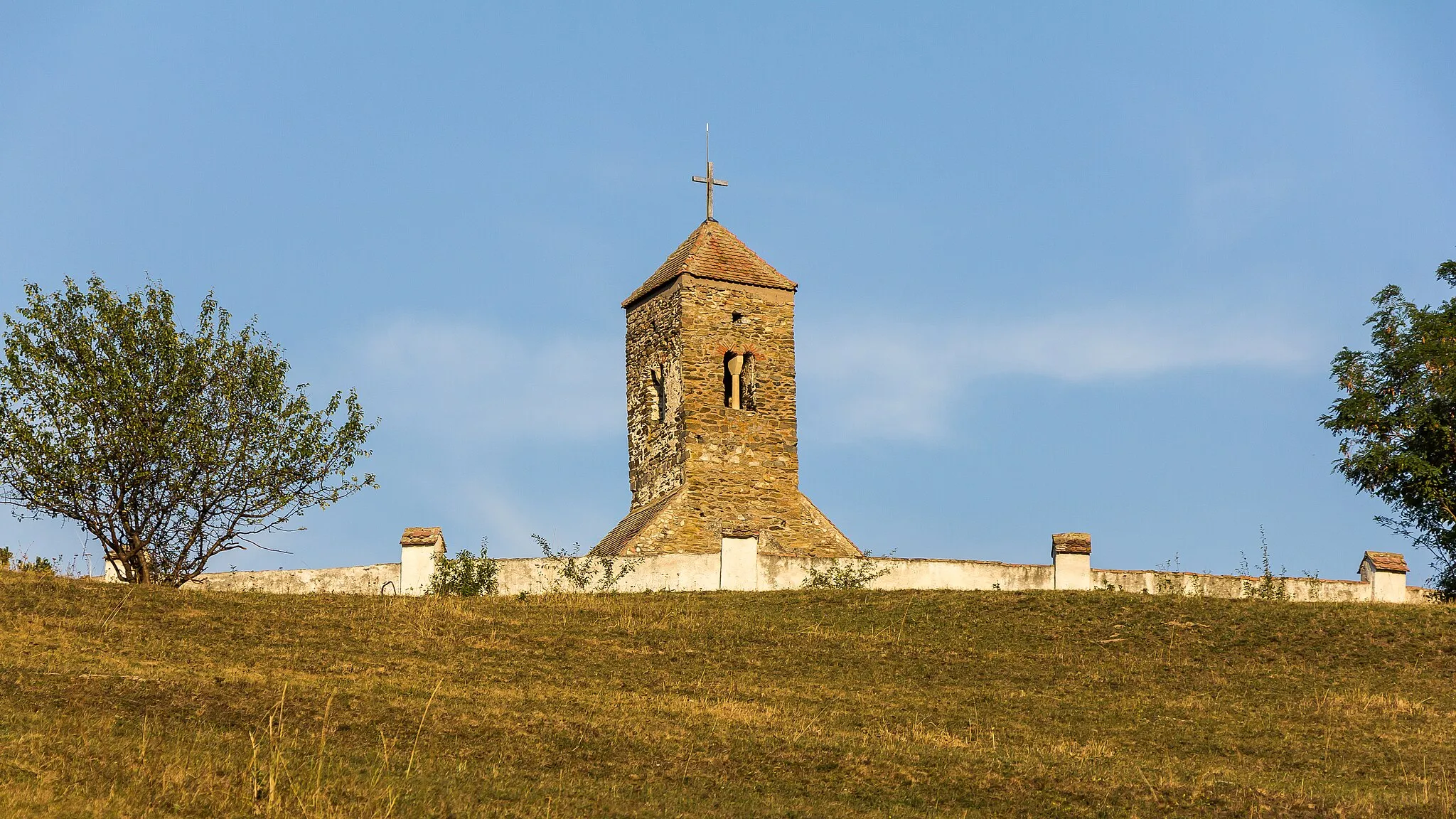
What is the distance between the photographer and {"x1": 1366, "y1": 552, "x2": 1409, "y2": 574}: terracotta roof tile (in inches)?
1136

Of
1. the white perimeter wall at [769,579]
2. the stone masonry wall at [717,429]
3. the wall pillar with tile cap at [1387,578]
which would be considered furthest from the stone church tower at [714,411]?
the wall pillar with tile cap at [1387,578]

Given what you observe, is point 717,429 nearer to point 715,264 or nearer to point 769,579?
point 715,264

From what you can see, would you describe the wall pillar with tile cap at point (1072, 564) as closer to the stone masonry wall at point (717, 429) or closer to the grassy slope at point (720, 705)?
the grassy slope at point (720, 705)

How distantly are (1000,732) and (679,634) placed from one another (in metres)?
6.76

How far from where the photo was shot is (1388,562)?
94.9ft

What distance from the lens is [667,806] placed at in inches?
548

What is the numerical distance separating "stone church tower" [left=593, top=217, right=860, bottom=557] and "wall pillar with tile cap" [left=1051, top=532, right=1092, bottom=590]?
233 inches

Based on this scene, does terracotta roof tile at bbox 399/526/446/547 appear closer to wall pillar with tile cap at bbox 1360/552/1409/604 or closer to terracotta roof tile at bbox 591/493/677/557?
terracotta roof tile at bbox 591/493/677/557

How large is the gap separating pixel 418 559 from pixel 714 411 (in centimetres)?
823

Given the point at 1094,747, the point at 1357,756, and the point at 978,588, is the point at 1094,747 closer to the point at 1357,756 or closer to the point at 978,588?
the point at 1357,756

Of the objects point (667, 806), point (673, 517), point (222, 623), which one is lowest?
point (667, 806)

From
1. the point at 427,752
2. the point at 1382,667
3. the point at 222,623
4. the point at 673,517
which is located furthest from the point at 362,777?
the point at 673,517

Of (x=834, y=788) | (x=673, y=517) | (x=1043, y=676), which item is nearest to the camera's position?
(x=834, y=788)

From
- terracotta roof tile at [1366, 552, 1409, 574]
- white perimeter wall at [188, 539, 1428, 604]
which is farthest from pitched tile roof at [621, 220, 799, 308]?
terracotta roof tile at [1366, 552, 1409, 574]
